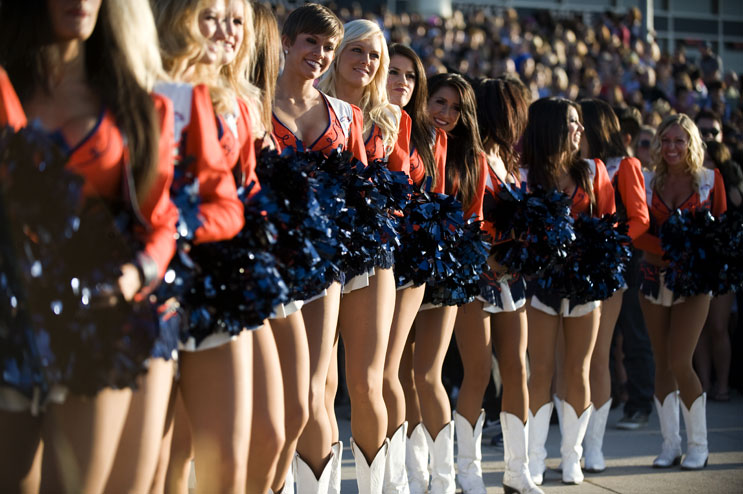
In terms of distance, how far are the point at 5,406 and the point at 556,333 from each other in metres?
3.45

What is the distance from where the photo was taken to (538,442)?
16.3 ft

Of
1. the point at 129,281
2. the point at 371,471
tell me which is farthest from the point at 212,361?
the point at 371,471

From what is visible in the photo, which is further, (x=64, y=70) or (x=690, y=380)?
(x=690, y=380)

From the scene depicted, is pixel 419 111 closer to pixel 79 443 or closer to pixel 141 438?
pixel 141 438

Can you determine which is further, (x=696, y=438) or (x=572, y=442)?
(x=696, y=438)

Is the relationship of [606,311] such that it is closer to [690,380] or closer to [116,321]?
[690,380]

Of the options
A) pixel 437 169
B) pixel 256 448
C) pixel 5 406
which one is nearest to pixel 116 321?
pixel 5 406

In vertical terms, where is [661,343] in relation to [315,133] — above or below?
below

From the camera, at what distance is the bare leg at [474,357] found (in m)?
4.62

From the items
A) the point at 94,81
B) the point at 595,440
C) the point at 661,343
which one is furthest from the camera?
the point at 661,343

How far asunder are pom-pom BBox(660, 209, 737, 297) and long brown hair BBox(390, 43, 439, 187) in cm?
175

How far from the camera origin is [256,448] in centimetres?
285

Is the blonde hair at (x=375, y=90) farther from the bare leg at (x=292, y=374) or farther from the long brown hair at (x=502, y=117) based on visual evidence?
the bare leg at (x=292, y=374)

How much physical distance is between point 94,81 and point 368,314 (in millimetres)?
1747
